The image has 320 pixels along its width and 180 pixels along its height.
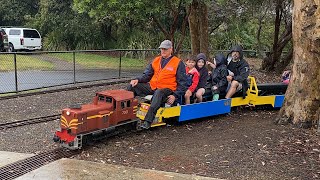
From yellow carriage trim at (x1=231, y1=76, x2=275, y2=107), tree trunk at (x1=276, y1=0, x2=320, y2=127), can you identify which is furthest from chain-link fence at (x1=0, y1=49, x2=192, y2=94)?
tree trunk at (x1=276, y1=0, x2=320, y2=127)

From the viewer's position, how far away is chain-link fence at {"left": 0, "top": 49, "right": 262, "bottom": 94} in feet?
44.6

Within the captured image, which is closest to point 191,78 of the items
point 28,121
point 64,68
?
point 28,121

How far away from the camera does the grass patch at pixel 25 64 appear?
1582 centimetres

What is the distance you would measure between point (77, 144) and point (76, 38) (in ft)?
77.1

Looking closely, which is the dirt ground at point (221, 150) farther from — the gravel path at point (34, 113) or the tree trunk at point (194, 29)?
the tree trunk at point (194, 29)

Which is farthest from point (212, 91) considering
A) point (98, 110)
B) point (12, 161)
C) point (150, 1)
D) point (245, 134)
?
point (12, 161)

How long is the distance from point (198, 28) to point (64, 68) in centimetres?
532

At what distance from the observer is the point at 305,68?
814 centimetres

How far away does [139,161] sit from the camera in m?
6.33

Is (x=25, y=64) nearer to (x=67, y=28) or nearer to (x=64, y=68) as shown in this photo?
(x=64, y=68)

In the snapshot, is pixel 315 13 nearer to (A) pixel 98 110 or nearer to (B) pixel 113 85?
(A) pixel 98 110

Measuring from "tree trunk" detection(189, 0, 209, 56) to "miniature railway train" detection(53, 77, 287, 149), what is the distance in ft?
15.5

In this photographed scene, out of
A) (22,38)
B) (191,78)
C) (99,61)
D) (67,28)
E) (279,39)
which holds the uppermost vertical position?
(67,28)

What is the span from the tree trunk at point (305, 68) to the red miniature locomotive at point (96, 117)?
315cm
